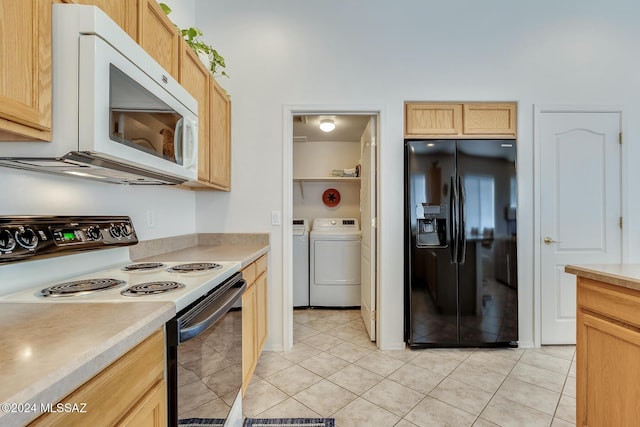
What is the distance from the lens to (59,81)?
32.0 inches

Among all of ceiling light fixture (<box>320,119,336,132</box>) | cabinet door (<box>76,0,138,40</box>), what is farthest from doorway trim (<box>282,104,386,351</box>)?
cabinet door (<box>76,0,138,40</box>)

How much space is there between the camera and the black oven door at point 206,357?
818 millimetres

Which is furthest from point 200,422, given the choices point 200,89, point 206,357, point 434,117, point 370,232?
point 434,117

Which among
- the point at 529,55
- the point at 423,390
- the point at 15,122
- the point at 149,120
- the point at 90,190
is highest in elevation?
the point at 529,55

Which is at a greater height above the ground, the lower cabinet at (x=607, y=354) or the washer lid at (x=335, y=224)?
the washer lid at (x=335, y=224)

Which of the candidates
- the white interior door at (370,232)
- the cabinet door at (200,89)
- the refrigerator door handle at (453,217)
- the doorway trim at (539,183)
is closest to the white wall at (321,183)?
the white interior door at (370,232)

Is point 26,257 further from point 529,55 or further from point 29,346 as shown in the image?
point 529,55

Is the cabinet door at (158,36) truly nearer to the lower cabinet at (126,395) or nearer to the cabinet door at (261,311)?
the lower cabinet at (126,395)

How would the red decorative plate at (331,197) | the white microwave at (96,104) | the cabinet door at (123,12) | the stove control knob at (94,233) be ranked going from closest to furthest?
1. the white microwave at (96,104)
2. the cabinet door at (123,12)
3. the stove control knob at (94,233)
4. the red decorative plate at (331,197)

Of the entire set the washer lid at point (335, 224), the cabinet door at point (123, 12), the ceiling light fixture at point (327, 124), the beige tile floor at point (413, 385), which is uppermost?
the ceiling light fixture at point (327, 124)

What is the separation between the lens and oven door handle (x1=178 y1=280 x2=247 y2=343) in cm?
84

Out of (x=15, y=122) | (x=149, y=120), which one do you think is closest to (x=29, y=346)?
(x=15, y=122)

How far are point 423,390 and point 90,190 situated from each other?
217 cm

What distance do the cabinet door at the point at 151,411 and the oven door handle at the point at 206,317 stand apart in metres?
0.13
